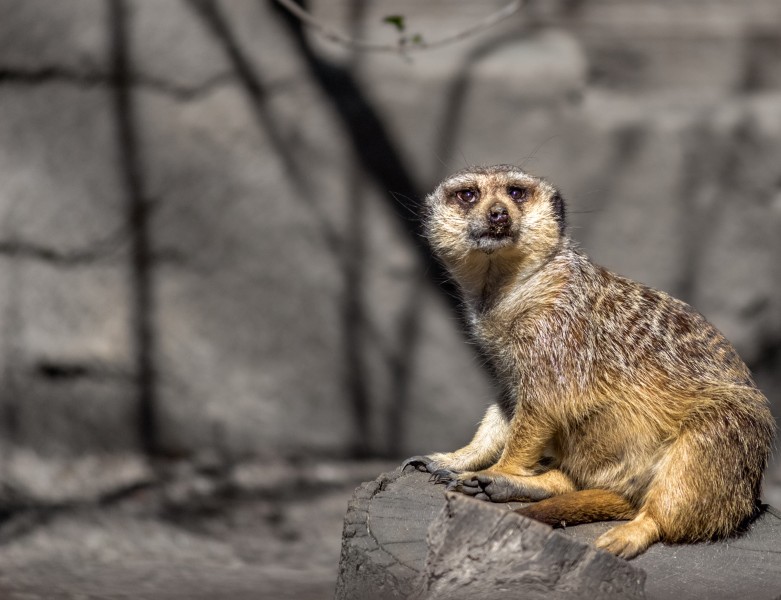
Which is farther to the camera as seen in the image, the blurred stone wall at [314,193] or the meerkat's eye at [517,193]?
the blurred stone wall at [314,193]

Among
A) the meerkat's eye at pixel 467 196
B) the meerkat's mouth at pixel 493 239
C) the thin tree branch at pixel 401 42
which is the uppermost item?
the thin tree branch at pixel 401 42

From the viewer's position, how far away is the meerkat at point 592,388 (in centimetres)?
309

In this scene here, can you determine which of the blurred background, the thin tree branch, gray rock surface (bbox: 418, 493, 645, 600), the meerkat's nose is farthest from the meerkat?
the blurred background

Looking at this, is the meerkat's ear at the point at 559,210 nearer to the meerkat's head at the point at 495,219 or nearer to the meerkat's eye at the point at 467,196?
the meerkat's head at the point at 495,219

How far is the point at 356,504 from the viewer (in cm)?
323

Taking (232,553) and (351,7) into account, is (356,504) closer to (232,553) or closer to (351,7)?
(232,553)

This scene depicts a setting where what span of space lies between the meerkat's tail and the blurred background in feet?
7.84

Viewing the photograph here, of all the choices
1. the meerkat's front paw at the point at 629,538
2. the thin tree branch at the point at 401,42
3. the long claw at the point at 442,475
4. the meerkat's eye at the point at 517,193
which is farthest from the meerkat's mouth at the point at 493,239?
the thin tree branch at the point at 401,42

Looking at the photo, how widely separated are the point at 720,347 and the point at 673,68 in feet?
8.64

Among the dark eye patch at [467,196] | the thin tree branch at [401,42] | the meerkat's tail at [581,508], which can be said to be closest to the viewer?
the meerkat's tail at [581,508]

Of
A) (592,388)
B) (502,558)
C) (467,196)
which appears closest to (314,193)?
(467,196)

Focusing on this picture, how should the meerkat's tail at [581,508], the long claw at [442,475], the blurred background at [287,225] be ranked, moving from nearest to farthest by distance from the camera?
the meerkat's tail at [581,508] → the long claw at [442,475] → the blurred background at [287,225]

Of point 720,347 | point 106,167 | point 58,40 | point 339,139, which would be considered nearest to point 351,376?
point 339,139

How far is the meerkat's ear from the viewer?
3.58m
